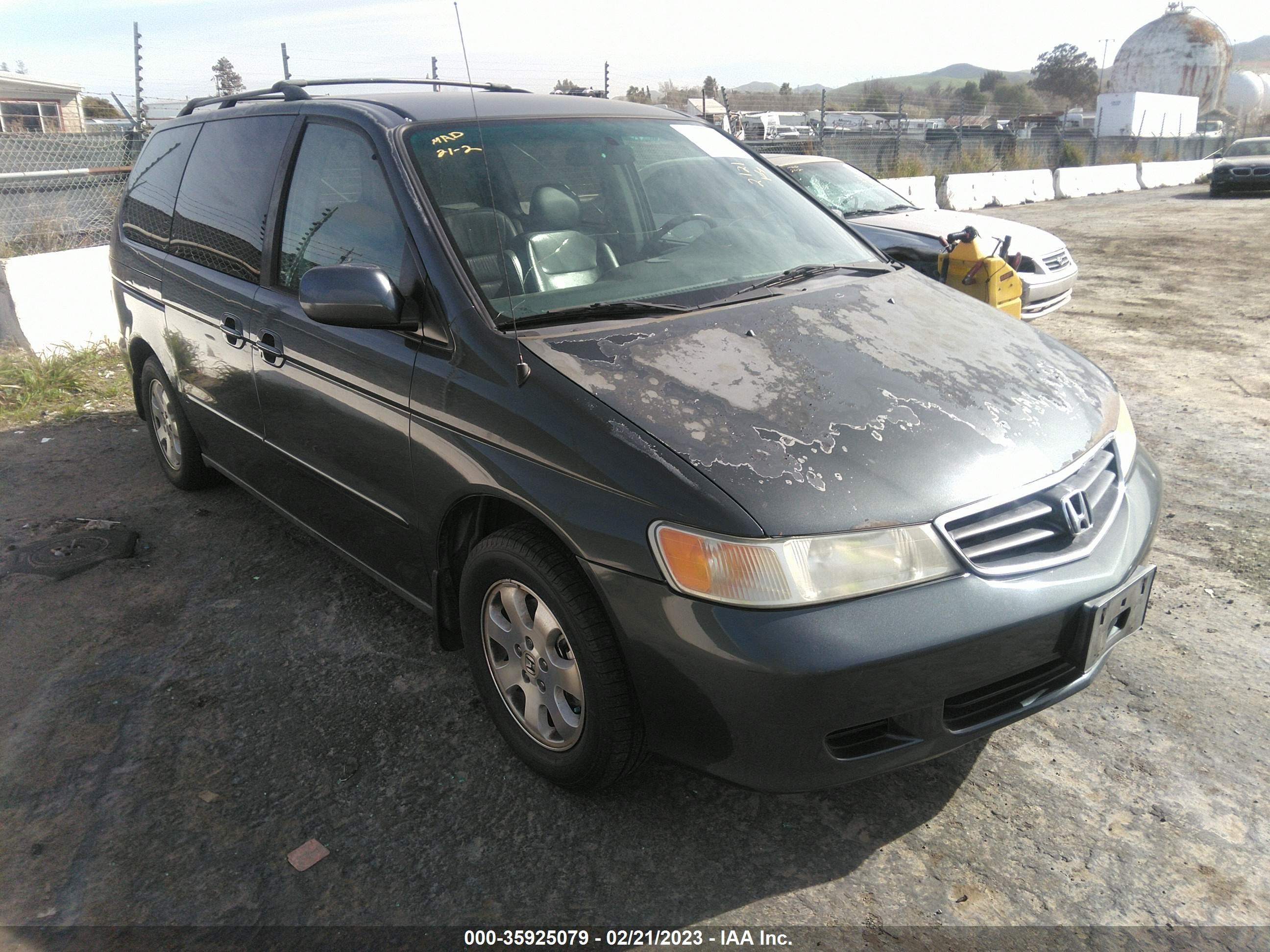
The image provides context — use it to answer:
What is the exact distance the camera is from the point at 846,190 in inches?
356

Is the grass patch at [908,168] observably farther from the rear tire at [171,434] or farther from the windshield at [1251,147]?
the rear tire at [171,434]

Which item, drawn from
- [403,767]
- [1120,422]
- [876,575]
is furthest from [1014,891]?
[403,767]

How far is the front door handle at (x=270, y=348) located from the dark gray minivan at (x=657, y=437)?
0.05 feet

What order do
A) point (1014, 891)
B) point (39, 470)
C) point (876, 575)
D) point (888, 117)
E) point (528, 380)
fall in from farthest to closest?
point (888, 117)
point (39, 470)
point (528, 380)
point (1014, 891)
point (876, 575)

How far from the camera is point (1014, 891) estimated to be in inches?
88.9

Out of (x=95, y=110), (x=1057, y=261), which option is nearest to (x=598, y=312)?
(x=1057, y=261)

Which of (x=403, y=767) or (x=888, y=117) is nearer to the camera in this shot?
(x=403, y=767)

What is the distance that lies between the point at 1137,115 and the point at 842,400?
1923 inches

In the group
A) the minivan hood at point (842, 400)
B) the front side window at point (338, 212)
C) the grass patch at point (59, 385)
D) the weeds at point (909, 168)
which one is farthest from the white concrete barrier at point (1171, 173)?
the front side window at point (338, 212)

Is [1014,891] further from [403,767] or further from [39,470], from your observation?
[39,470]

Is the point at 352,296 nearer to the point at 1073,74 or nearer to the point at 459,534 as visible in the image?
the point at 459,534

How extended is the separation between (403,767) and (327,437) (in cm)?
112

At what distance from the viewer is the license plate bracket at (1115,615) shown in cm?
223

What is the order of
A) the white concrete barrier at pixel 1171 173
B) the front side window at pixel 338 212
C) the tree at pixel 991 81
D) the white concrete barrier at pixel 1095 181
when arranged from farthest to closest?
1. the tree at pixel 991 81
2. the white concrete barrier at pixel 1171 173
3. the white concrete barrier at pixel 1095 181
4. the front side window at pixel 338 212
